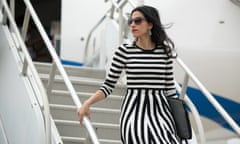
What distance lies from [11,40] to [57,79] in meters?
0.49

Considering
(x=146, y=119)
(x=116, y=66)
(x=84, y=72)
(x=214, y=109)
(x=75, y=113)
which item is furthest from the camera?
(x=84, y=72)

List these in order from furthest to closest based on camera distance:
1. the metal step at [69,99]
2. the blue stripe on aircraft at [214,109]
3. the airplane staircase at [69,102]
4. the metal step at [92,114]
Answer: the blue stripe on aircraft at [214,109] < the metal step at [69,99] < the metal step at [92,114] < the airplane staircase at [69,102]

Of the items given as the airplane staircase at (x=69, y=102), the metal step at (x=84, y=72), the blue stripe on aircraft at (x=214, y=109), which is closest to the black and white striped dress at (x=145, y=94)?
the airplane staircase at (x=69, y=102)

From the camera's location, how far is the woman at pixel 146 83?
7.52 ft

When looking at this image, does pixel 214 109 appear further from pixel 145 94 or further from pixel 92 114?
pixel 145 94

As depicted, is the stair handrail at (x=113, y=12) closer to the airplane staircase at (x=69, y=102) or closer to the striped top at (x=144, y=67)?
the airplane staircase at (x=69, y=102)

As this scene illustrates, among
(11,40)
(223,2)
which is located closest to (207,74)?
(223,2)

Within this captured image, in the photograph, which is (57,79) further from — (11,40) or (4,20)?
(4,20)

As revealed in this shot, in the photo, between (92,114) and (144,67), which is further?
(92,114)

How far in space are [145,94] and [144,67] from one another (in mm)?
131

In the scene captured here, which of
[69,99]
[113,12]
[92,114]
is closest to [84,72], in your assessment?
[113,12]

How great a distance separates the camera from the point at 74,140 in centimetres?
348

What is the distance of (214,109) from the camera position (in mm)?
4496

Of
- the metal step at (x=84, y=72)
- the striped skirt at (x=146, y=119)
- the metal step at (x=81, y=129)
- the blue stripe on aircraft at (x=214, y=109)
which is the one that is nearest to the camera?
the striped skirt at (x=146, y=119)
